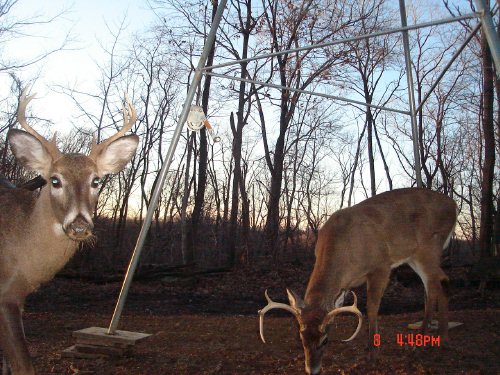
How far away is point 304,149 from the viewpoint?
35312 millimetres

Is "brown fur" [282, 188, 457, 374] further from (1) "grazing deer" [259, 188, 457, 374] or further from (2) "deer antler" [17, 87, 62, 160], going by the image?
(2) "deer antler" [17, 87, 62, 160]

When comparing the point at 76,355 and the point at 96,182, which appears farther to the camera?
the point at 76,355

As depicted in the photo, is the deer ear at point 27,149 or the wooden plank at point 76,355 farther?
the wooden plank at point 76,355

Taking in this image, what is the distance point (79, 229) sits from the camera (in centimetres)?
346

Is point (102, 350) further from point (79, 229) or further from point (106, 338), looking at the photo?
point (79, 229)

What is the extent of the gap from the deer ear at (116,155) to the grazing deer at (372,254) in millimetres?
2054

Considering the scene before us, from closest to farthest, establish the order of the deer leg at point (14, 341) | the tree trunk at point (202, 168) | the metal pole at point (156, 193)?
the deer leg at point (14, 341) → the metal pole at point (156, 193) → the tree trunk at point (202, 168)

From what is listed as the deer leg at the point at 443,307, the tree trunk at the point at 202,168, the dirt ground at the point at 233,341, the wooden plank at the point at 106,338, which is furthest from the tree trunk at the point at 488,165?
the wooden plank at the point at 106,338

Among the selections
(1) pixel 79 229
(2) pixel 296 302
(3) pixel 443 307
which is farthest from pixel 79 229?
(3) pixel 443 307

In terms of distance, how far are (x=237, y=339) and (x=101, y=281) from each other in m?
9.68

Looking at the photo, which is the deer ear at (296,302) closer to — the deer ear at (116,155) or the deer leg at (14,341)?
the deer ear at (116,155)

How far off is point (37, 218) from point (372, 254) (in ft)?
13.5

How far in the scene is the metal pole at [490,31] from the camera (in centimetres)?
406

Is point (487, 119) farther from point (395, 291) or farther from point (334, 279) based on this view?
point (334, 279)
